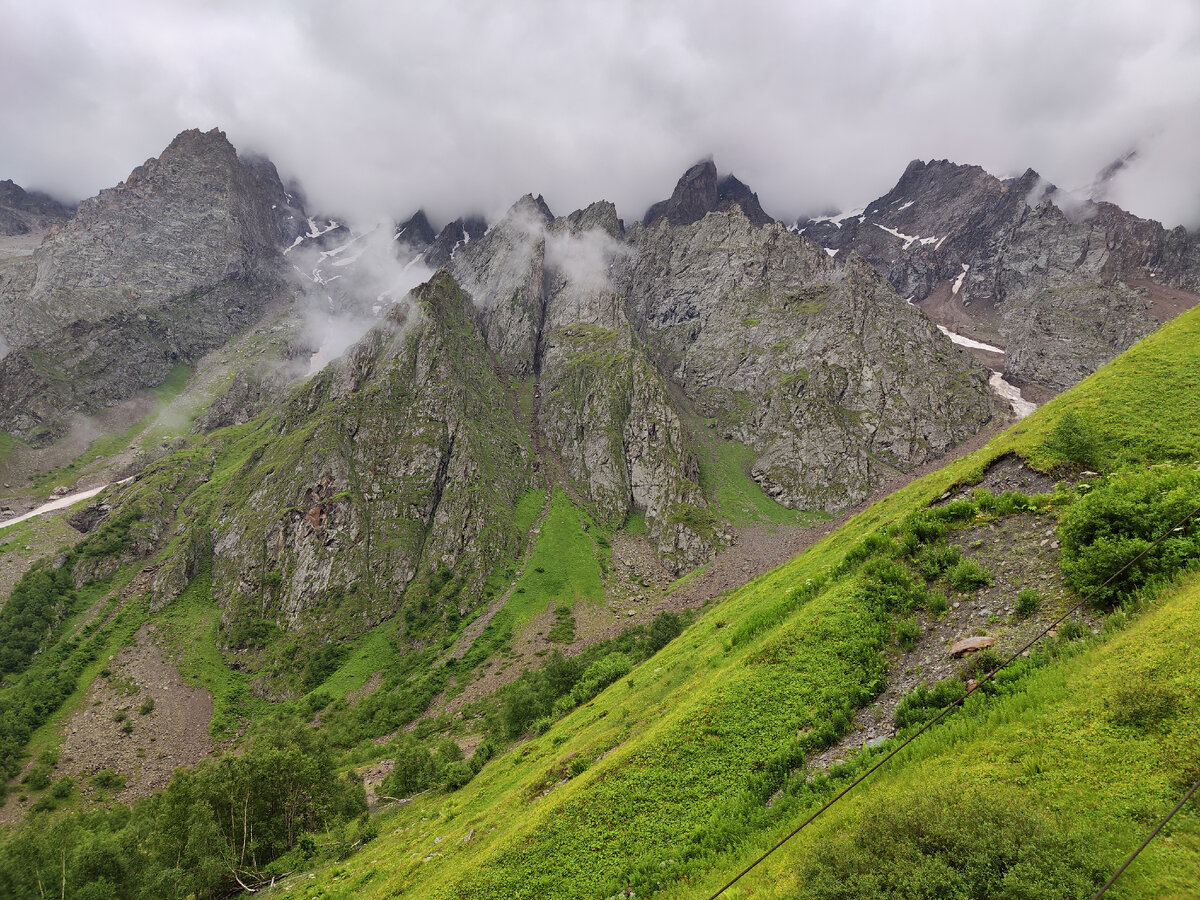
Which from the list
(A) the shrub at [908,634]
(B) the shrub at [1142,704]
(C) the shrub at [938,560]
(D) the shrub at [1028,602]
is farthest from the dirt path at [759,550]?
(B) the shrub at [1142,704]

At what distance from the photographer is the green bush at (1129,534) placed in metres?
13.1

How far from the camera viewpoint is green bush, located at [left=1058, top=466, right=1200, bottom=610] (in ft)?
43.0

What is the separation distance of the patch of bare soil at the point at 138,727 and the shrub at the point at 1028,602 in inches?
4687

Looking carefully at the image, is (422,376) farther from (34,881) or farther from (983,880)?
(983,880)

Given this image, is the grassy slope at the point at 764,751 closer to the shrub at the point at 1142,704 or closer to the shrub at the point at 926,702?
the shrub at the point at 1142,704

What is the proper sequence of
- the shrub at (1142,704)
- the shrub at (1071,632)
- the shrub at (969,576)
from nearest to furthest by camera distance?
the shrub at (1142,704) < the shrub at (1071,632) < the shrub at (969,576)

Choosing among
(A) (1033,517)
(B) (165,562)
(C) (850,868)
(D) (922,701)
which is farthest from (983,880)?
(B) (165,562)

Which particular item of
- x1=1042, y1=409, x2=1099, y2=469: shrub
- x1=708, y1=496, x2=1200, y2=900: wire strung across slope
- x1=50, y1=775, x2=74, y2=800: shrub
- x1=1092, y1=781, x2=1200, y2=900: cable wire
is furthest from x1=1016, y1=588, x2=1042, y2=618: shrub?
x1=50, y1=775, x2=74, y2=800: shrub

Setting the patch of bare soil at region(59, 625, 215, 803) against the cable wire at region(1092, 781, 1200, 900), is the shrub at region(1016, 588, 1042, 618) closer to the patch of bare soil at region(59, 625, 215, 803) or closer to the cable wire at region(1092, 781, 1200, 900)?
the cable wire at region(1092, 781, 1200, 900)

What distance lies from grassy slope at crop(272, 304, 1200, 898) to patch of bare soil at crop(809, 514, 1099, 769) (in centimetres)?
114

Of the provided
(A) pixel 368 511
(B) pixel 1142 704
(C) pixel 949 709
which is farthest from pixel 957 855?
(A) pixel 368 511

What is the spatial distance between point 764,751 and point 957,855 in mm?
7388

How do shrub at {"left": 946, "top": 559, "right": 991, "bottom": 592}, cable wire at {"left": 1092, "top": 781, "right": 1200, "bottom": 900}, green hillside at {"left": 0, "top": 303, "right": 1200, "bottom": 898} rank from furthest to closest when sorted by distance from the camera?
shrub at {"left": 946, "top": 559, "right": 991, "bottom": 592}
green hillside at {"left": 0, "top": 303, "right": 1200, "bottom": 898}
cable wire at {"left": 1092, "top": 781, "right": 1200, "bottom": 900}

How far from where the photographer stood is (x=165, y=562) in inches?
5782
